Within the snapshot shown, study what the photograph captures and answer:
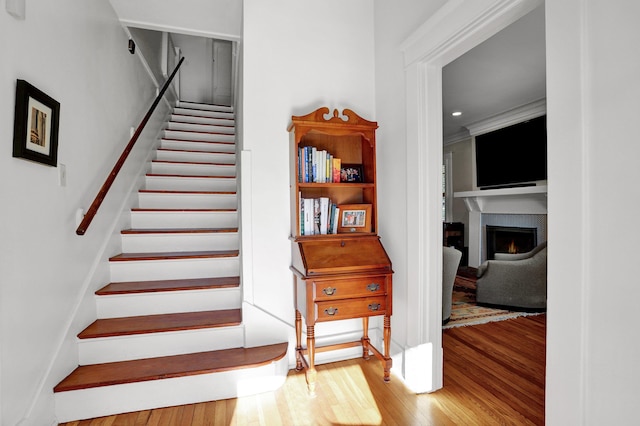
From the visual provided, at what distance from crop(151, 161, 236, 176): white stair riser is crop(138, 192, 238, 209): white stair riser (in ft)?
1.74

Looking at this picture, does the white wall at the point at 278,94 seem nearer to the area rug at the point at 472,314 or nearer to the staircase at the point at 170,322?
the staircase at the point at 170,322

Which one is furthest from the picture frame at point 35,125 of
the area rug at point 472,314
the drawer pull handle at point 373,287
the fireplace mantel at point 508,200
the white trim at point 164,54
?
the fireplace mantel at point 508,200

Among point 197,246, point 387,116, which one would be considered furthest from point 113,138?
point 387,116

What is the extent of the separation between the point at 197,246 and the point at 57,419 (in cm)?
147

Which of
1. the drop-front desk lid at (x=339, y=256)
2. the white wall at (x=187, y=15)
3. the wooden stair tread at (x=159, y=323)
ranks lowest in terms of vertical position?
the wooden stair tread at (x=159, y=323)

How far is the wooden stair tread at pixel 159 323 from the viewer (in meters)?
2.00

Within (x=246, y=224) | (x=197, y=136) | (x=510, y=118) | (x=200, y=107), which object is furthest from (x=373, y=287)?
(x=200, y=107)

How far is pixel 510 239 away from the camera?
5.46 m

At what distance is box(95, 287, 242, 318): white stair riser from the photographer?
88.6 inches

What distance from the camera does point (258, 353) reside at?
215 cm

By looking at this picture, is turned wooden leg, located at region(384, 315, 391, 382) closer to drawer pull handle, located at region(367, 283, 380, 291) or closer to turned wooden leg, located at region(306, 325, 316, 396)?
drawer pull handle, located at region(367, 283, 380, 291)

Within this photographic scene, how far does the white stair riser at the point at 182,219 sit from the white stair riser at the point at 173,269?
0.58 metres

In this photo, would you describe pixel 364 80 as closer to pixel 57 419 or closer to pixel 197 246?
pixel 197 246

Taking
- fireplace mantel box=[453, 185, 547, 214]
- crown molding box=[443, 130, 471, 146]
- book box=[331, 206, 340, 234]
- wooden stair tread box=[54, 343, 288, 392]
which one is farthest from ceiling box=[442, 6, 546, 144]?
wooden stair tread box=[54, 343, 288, 392]
